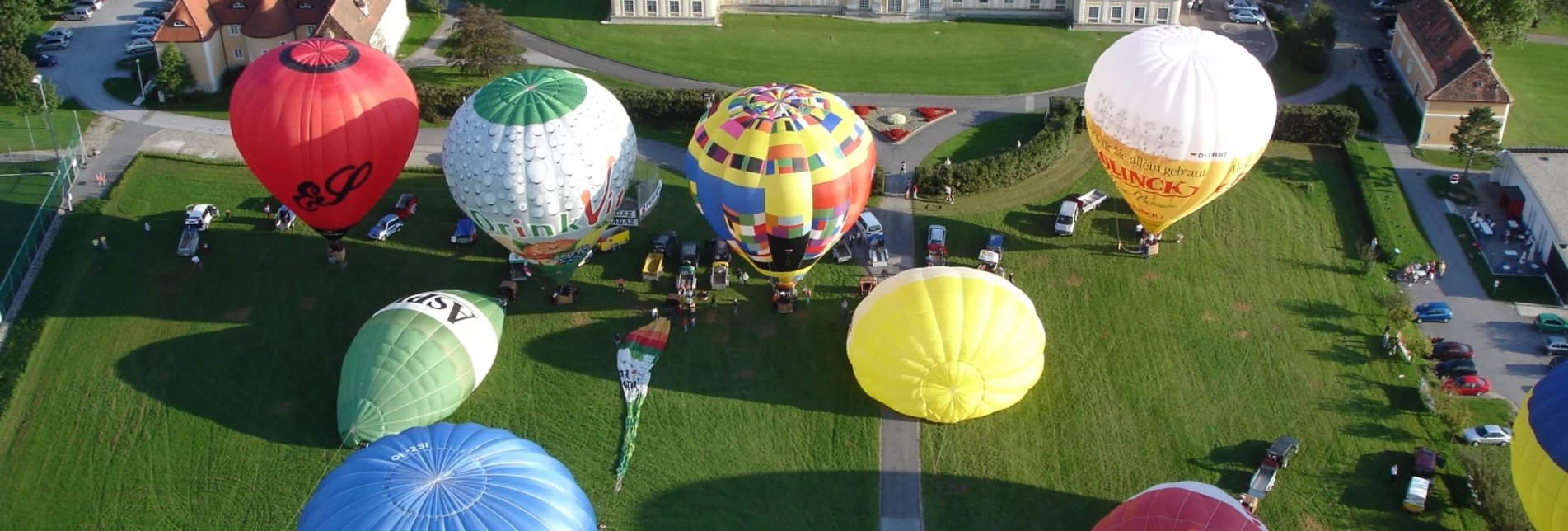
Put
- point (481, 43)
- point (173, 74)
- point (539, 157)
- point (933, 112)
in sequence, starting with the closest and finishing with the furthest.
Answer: point (539, 157) < point (173, 74) < point (481, 43) < point (933, 112)

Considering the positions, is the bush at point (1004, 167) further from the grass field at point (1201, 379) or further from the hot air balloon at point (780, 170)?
the hot air balloon at point (780, 170)

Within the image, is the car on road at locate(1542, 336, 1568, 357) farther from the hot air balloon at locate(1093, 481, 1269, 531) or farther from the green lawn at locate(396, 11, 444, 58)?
the green lawn at locate(396, 11, 444, 58)

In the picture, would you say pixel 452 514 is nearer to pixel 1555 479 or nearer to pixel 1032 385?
pixel 1032 385

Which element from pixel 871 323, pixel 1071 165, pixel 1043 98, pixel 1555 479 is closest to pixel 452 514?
pixel 871 323

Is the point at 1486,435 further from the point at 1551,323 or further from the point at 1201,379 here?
the point at 1201,379

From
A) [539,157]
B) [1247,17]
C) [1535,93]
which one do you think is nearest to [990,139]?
[1247,17]

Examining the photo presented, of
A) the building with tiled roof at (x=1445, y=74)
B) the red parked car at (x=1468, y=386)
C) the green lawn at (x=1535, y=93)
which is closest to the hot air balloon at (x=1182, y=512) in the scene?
the red parked car at (x=1468, y=386)
